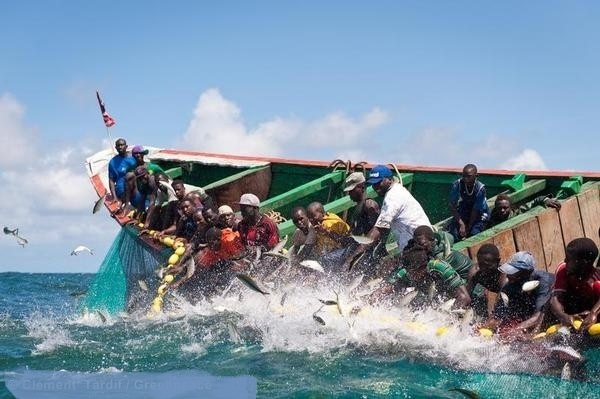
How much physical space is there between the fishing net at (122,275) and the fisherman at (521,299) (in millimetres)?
6258

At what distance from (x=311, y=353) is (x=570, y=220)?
4253 millimetres

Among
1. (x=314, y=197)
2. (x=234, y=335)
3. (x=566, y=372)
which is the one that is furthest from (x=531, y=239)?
(x=314, y=197)

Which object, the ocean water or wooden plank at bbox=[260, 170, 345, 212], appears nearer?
the ocean water

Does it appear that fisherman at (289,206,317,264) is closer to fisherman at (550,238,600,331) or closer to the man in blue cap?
the man in blue cap

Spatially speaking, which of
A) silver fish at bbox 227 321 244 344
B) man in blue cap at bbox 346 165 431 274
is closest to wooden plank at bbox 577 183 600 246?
man in blue cap at bbox 346 165 431 274

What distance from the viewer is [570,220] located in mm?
10102

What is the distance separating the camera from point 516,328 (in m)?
7.34

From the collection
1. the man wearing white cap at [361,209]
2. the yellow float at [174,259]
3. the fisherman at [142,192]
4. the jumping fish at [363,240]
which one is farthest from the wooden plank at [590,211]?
the fisherman at [142,192]

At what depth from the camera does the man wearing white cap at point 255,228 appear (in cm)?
A: 1060

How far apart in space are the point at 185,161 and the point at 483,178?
6.47 meters

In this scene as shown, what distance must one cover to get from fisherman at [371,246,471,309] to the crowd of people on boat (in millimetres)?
11

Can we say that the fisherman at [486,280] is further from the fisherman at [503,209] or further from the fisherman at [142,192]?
the fisherman at [142,192]

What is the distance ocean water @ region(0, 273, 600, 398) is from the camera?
6.70 m

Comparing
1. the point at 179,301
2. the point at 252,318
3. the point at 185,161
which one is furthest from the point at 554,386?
the point at 185,161
